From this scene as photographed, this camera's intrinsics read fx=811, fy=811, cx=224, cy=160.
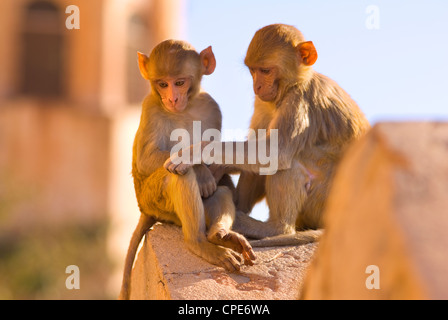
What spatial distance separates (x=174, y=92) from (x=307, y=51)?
1007 millimetres

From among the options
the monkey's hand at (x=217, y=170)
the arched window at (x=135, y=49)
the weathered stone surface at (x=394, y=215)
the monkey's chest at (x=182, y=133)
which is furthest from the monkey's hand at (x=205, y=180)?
the arched window at (x=135, y=49)

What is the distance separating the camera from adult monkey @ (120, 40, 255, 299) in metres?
5.36

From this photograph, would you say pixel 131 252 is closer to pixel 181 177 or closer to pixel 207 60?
pixel 181 177

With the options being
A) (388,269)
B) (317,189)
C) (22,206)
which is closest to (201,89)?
(317,189)

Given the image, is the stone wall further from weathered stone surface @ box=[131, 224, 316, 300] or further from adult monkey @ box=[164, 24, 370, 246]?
adult monkey @ box=[164, 24, 370, 246]

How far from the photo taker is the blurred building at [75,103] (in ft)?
85.7

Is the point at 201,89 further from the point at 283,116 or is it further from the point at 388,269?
the point at 388,269

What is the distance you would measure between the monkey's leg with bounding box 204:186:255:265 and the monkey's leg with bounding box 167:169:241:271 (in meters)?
0.05

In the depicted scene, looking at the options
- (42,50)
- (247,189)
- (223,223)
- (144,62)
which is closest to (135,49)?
(42,50)

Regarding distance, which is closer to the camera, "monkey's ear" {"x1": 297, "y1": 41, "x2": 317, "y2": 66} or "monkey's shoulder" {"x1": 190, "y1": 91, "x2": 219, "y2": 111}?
"monkey's ear" {"x1": 297, "y1": 41, "x2": 317, "y2": 66}

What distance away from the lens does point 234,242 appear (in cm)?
536

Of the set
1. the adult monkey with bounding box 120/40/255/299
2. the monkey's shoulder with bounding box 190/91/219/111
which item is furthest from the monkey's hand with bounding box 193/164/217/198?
the monkey's shoulder with bounding box 190/91/219/111

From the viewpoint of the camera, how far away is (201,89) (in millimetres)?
6082
